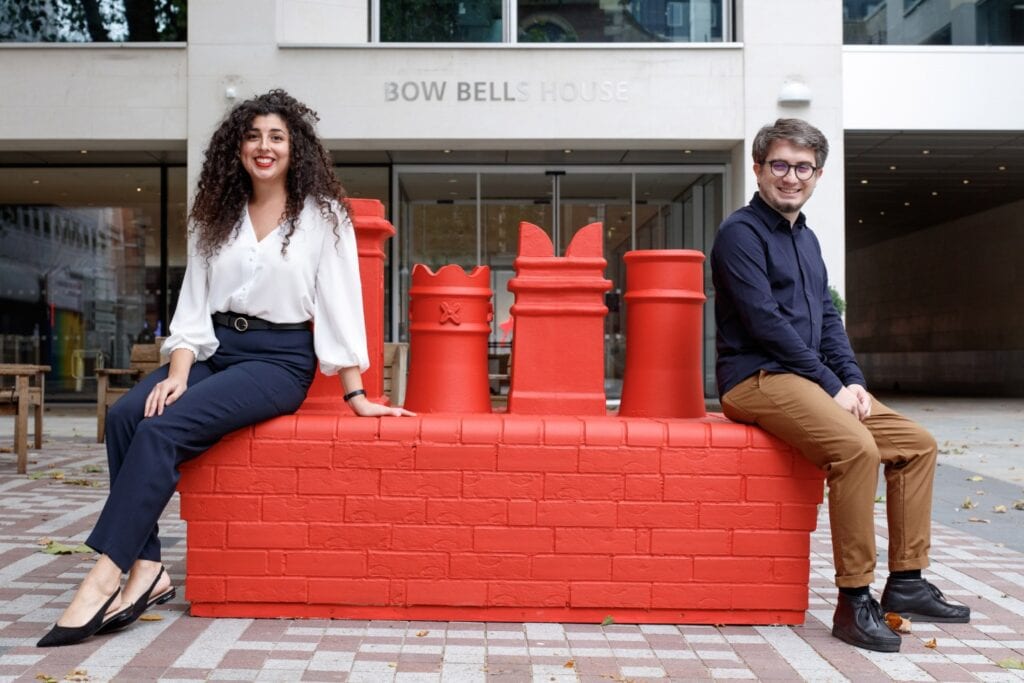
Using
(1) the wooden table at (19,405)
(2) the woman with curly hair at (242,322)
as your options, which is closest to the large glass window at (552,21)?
(1) the wooden table at (19,405)

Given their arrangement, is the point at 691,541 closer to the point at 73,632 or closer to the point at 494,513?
the point at 494,513

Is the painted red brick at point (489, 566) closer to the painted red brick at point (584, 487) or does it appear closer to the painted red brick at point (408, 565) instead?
the painted red brick at point (408, 565)

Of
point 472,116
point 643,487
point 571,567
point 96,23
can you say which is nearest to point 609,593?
point 571,567

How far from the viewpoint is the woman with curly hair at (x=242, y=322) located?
3.29 metres

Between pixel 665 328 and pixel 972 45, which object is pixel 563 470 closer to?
pixel 665 328

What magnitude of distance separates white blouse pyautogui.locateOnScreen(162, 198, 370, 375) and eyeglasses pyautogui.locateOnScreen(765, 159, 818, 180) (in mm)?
1514

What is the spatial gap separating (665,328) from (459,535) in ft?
3.74

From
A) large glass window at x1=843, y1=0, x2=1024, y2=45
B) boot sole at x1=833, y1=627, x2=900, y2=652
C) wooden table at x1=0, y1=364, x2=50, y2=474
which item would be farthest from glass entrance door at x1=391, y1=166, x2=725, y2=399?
boot sole at x1=833, y1=627, x2=900, y2=652

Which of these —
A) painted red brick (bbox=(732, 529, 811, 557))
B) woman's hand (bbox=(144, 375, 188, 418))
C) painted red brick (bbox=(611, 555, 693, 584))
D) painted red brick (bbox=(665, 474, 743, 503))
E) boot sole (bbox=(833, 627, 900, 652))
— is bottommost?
boot sole (bbox=(833, 627, 900, 652))

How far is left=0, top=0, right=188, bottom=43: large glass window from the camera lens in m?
13.9

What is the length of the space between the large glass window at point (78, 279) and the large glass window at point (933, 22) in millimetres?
10901

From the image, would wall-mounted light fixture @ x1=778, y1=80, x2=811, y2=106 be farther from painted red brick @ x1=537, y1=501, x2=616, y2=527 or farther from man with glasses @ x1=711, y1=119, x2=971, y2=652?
painted red brick @ x1=537, y1=501, x2=616, y2=527

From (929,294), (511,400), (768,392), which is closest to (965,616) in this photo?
(768,392)

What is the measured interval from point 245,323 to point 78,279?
15.1 m
